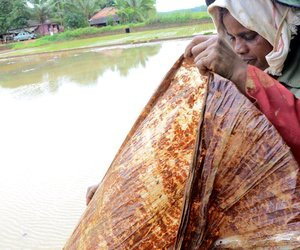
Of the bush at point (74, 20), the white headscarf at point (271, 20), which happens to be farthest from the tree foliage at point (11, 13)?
the white headscarf at point (271, 20)

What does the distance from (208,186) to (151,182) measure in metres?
0.14

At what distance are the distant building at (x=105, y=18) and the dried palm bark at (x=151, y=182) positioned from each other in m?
45.7

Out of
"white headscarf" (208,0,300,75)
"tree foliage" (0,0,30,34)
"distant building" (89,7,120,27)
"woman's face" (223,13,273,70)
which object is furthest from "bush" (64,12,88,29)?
"white headscarf" (208,0,300,75)

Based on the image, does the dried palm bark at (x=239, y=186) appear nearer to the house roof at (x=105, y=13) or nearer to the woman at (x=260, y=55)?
the woman at (x=260, y=55)

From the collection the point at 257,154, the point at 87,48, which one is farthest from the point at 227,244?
the point at 87,48

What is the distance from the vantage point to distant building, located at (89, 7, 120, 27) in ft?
149

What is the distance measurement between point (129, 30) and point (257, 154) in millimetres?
38202

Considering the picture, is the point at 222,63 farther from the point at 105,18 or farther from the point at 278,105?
the point at 105,18

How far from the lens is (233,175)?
0.85 metres

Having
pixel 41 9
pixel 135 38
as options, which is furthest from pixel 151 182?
pixel 41 9

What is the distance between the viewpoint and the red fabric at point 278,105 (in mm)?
941

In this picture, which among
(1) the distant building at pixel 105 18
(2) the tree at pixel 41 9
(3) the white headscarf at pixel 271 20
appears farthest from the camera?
(2) the tree at pixel 41 9

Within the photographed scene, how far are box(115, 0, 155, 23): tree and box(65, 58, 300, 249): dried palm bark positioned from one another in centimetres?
4237

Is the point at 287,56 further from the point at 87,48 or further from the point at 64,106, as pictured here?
Result: the point at 87,48
